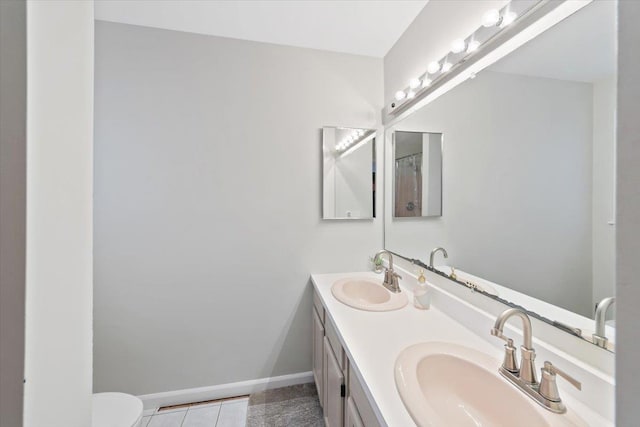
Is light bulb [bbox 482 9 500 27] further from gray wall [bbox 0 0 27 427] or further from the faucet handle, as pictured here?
gray wall [bbox 0 0 27 427]

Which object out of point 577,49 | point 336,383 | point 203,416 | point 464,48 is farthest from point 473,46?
point 203,416

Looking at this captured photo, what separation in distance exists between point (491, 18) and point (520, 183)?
650 mm

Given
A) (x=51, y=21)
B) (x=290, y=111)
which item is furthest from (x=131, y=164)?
(x=51, y=21)

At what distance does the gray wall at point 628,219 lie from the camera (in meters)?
0.23

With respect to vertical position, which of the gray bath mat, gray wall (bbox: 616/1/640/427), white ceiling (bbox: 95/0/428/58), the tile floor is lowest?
the tile floor

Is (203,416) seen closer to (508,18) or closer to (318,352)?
(318,352)

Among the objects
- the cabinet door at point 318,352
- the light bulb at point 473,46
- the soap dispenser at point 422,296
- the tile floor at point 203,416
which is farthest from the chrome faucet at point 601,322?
the tile floor at point 203,416

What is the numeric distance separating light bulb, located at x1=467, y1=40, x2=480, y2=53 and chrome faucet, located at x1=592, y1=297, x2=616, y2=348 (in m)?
1.01

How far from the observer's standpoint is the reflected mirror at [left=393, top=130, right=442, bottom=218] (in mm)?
1380

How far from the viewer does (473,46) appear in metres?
1.04

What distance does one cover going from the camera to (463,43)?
1.09m

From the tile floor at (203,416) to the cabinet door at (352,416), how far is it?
0.93 meters

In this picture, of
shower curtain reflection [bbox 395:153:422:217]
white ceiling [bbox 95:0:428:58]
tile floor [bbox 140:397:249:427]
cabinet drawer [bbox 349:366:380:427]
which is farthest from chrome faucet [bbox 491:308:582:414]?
white ceiling [bbox 95:0:428:58]

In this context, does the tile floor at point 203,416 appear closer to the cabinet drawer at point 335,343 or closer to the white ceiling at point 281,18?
the cabinet drawer at point 335,343
